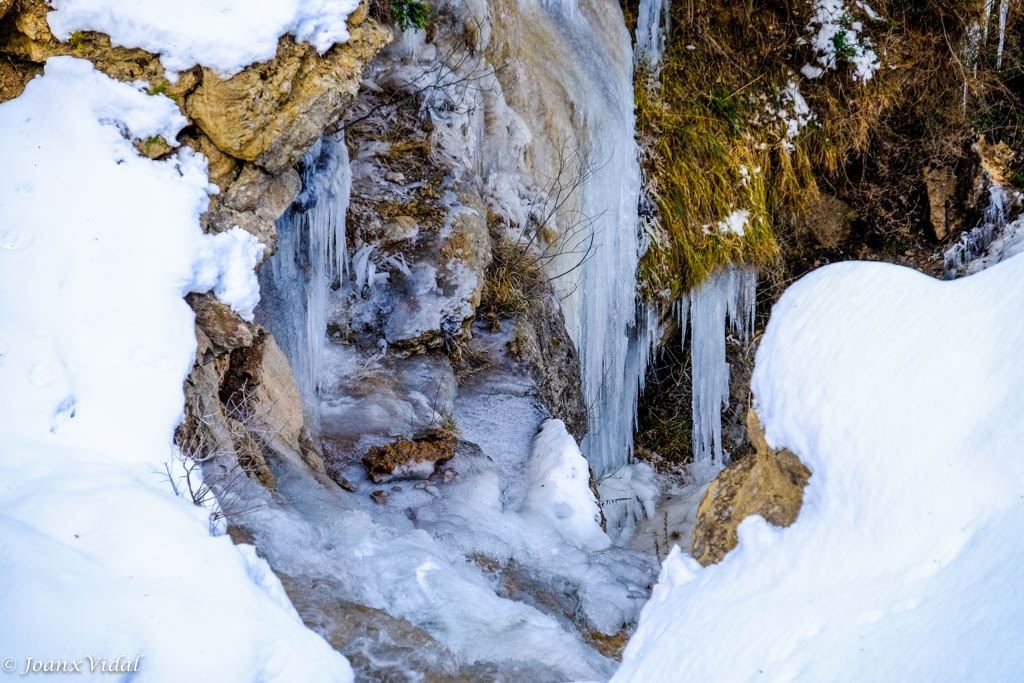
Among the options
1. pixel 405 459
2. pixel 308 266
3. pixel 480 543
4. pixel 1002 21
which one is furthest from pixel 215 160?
pixel 1002 21

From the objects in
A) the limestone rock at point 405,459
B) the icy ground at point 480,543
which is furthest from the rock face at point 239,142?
the limestone rock at point 405,459

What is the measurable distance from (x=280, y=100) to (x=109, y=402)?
1168 mm

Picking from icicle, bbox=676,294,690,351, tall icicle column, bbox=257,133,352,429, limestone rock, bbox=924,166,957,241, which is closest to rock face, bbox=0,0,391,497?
tall icicle column, bbox=257,133,352,429

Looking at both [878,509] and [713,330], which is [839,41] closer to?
[713,330]

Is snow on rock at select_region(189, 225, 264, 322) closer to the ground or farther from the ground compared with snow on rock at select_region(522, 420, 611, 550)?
farther from the ground

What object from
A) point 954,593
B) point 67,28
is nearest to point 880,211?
point 954,593

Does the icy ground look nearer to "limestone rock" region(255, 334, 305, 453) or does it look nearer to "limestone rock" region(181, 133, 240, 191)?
"limestone rock" region(255, 334, 305, 453)

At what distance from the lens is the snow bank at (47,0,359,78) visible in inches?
98.3

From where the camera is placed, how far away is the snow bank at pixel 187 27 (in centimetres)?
250

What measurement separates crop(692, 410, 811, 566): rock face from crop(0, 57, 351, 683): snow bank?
1113 mm

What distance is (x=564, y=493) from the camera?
11.3ft

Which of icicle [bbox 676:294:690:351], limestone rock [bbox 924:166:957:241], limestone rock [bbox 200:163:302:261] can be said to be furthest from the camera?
limestone rock [bbox 924:166:957:241]

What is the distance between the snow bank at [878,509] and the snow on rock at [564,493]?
105cm

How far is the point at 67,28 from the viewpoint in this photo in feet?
8.21
